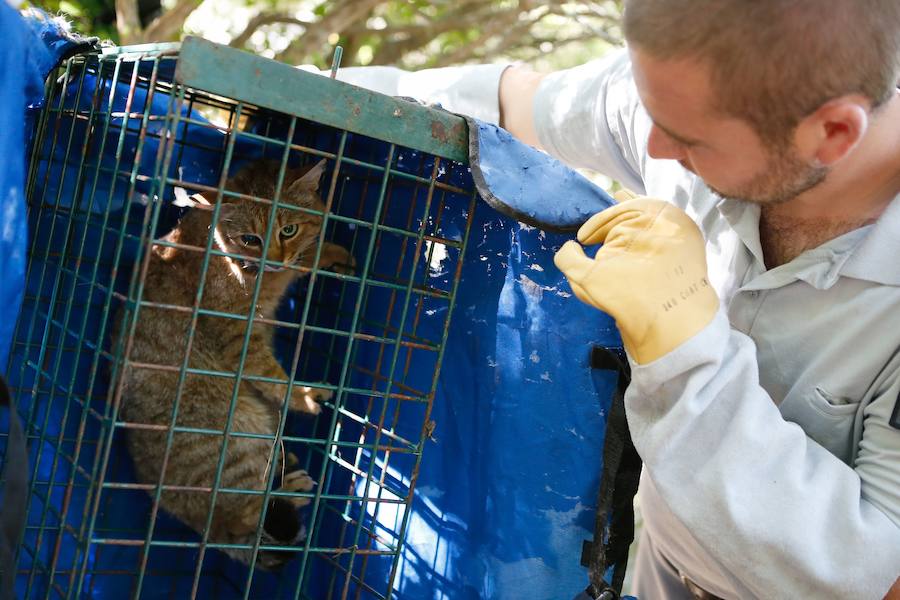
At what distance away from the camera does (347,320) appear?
93.1 inches

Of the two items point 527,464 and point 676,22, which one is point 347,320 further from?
point 676,22

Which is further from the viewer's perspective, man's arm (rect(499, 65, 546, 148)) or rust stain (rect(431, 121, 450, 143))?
man's arm (rect(499, 65, 546, 148))

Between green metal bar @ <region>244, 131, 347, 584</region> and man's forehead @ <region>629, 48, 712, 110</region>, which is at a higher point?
man's forehead @ <region>629, 48, 712, 110</region>

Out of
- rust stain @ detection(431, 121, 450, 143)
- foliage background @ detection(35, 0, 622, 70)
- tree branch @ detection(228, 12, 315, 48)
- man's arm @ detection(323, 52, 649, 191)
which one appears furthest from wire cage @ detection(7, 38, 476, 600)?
tree branch @ detection(228, 12, 315, 48)

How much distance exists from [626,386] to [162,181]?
3.29ft

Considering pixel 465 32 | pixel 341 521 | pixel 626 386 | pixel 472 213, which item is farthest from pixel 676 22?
pixel 465 32

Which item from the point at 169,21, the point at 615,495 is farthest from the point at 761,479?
the point at 169,21

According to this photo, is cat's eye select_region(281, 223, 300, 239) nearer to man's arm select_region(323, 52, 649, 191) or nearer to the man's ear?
man's arm select_region(323, 52, 649, 191)

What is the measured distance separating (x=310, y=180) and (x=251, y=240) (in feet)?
1.09

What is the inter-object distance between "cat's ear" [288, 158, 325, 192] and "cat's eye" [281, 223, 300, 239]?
25cm

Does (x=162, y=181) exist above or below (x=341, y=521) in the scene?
above

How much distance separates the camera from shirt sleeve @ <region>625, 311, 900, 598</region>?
158 cm

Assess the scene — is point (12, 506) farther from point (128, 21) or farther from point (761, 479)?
point (128, 21)

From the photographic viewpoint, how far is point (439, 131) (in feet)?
5.91
